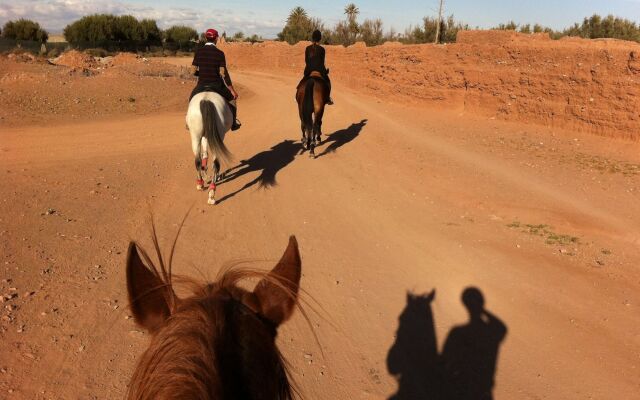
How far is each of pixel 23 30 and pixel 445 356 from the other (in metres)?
62.8

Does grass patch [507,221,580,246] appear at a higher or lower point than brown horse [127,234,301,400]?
lower

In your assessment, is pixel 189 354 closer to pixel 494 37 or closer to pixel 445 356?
pixel 445 356

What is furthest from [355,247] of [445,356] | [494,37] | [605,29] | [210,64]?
[605,29]

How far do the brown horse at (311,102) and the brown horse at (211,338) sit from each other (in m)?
9.18

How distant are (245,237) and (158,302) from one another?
472 cm

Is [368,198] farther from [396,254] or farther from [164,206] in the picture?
[164,206]

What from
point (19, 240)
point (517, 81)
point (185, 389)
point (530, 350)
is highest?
point (517, 81)

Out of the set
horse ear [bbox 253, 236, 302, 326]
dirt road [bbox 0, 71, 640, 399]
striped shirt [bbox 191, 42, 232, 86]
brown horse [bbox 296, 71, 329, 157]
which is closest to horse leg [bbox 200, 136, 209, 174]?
dirt road [bbox 0, 71, 640, 399]

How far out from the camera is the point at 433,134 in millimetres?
13711

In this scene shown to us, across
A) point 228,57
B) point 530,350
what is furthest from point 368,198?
point 228,57

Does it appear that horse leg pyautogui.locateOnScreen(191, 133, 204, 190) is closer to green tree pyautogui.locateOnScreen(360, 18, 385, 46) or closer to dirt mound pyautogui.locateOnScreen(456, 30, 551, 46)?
dirt mound pyautogui.locateOnScreen(456, 30, 551, 46)

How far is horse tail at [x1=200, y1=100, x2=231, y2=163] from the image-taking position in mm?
7352

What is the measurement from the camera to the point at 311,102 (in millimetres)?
10805

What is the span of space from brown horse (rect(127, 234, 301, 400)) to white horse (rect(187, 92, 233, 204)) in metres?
5.99
